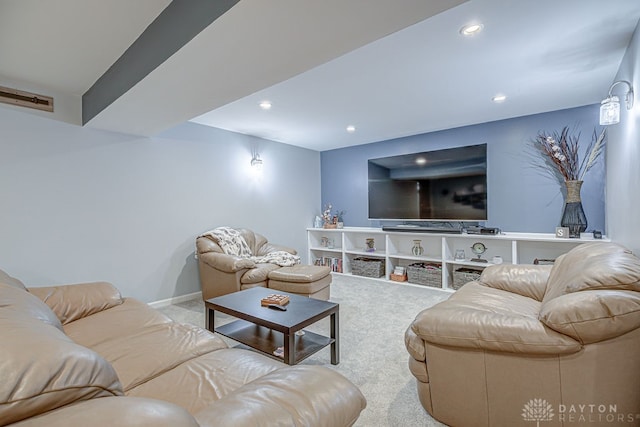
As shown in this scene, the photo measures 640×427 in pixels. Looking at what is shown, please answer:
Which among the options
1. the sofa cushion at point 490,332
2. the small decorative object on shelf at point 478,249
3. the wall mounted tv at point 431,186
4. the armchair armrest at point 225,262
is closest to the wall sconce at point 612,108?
the wall mounted tv at point 431,186

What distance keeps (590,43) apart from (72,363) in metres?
3.27

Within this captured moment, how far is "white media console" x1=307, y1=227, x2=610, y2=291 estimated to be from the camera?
3.58 m

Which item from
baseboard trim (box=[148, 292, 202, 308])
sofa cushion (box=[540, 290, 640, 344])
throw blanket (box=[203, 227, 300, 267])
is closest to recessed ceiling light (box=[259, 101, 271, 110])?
throw blanket (box=[203, 227, 300, 267])

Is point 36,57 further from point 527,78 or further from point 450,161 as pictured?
point 450,161

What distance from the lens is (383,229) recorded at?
4547mm

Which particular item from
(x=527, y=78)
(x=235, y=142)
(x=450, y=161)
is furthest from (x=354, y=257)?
(x=527, y=78)

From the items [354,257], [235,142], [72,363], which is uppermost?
[235,142]

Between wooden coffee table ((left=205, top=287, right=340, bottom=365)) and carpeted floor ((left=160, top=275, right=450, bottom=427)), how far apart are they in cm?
17

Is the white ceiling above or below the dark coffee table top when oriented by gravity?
above

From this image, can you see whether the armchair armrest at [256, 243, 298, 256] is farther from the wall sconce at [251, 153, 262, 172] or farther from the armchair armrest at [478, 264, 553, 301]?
the armchair armrest at [478, 264, 553, 301]

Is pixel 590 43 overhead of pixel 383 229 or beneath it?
overhead

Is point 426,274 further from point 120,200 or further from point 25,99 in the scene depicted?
point 25,99

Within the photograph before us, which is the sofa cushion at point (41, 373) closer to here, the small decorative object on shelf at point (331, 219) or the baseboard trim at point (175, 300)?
the baseboard trim at point (175, 300)

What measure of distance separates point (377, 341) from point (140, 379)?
1794 millimetres
